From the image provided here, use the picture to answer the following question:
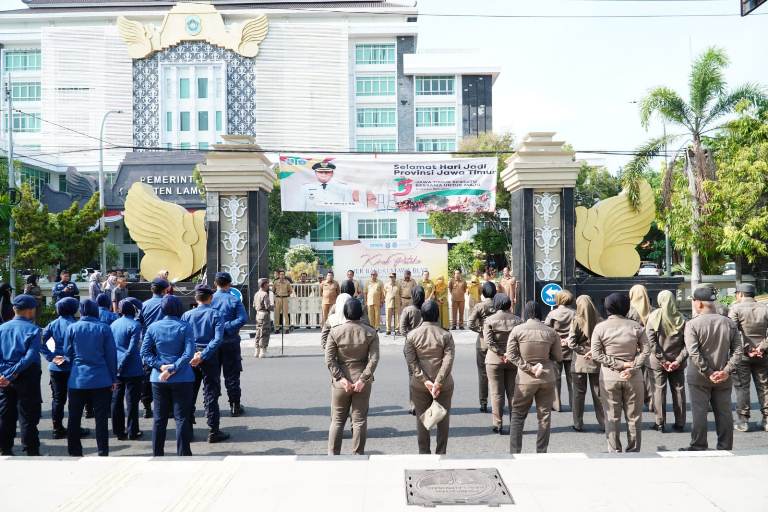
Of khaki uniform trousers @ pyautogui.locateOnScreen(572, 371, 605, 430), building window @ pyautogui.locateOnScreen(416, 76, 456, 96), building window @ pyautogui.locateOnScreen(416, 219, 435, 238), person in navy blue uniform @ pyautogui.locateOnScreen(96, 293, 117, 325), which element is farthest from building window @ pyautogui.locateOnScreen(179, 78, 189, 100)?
khaki uniform trousers @ pyautogui.locateOnScreen(572, 371, 605, 430)

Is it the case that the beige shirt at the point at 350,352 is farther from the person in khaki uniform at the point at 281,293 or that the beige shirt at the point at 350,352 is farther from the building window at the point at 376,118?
the building window at the point at 376,118

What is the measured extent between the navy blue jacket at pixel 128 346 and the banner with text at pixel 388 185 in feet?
30.7

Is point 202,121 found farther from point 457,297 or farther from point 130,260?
point 457,297

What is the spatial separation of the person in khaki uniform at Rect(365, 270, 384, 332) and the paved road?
6.42 meters

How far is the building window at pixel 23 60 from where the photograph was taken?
5434 centimetres

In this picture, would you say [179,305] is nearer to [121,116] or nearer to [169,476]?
[169,476]

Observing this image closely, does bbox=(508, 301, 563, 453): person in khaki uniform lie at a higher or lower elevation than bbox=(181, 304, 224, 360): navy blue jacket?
lower

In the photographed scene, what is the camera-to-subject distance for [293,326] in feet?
60.4

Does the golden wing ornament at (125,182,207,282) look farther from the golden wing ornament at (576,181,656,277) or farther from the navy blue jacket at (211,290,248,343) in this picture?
the golden wing ornament at (576,181,656,277)

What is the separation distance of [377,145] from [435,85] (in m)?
6.96

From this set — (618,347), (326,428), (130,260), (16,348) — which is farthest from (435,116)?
(16,348)

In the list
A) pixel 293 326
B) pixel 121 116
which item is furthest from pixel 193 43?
pixel 293 326

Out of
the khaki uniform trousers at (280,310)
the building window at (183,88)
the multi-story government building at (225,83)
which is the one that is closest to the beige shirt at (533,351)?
the khaki uniform trousers at (280,310)

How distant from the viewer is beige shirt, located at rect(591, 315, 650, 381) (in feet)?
20.5
